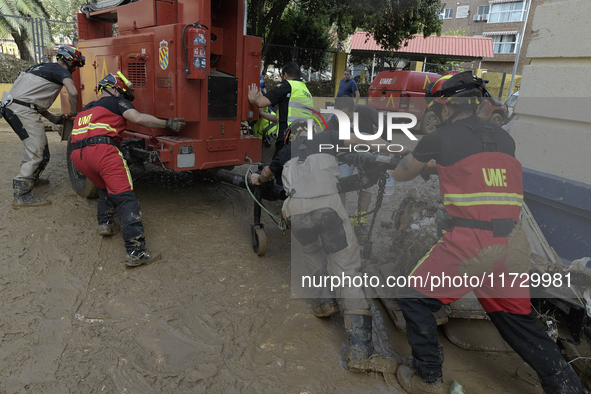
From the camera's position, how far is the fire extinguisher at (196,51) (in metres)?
4.06

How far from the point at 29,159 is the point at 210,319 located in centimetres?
345

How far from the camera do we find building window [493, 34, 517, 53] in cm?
3356

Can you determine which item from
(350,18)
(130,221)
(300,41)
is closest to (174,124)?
(130,221)

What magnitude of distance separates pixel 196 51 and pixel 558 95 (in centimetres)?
336

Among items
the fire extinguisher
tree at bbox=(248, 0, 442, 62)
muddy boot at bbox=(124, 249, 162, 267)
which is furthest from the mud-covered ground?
tree at bbox=(248, 0, 442, 62)

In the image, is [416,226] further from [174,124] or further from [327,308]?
[174,124]

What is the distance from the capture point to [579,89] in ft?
10.9

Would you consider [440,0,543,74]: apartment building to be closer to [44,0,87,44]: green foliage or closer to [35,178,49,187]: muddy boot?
[44,0,87,44]: green foliage

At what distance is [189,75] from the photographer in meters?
4.17

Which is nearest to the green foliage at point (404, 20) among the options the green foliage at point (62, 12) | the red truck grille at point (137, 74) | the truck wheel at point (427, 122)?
the truck wheel at point (427, 122)

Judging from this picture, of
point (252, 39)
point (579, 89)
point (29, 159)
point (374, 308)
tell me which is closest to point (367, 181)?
point (374, 308)

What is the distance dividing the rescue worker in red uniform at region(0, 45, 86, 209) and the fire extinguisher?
1.75 metres

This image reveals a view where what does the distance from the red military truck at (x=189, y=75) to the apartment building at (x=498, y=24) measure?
3241 centimetres

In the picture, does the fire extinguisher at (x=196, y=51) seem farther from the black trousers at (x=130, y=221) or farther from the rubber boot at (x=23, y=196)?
the rubber boot at (x=23, y=196)
